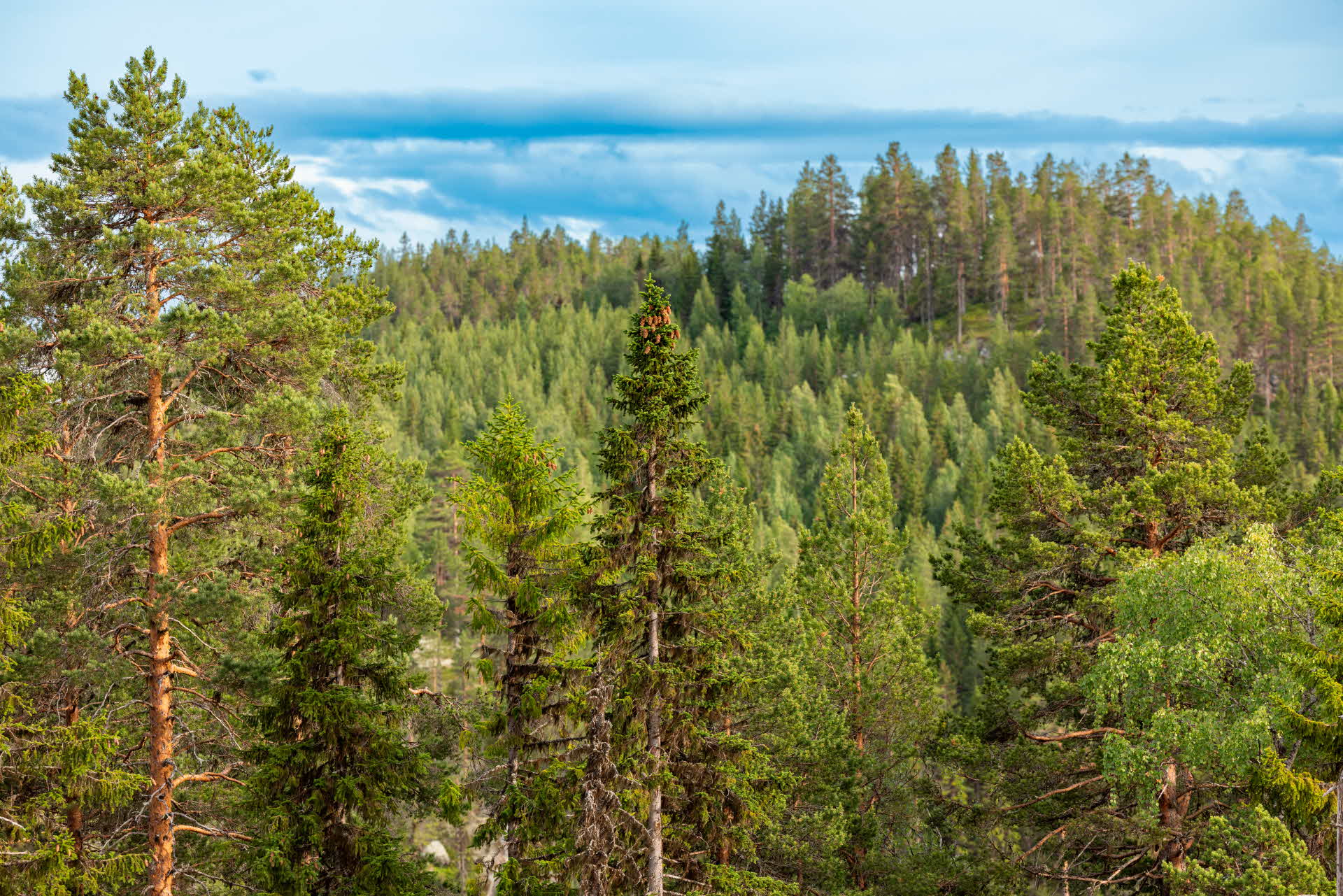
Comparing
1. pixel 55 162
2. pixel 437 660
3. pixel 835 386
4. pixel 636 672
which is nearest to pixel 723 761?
pixel 636 672

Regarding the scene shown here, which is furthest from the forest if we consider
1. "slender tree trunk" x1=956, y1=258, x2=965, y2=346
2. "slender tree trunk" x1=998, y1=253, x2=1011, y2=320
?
"slender tree trunk" x1=998, y1=253, x2=1011, y2=320

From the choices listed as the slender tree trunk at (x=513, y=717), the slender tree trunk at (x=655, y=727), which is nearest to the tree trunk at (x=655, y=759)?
the slender tree trunk at (x=655, y=727)

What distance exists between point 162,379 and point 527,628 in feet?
23.3

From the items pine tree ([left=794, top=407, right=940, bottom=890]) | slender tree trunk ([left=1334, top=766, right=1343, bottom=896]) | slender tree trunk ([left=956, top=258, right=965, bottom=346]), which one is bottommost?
pine tree ([left=794, top=407, right=940, bottom=890])

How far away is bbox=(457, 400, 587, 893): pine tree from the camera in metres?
16.8

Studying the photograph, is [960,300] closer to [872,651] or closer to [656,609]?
[872,651]

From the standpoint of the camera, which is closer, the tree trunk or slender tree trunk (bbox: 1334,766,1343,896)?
slender tree trunk (bbox: 1334,766,1343,896)

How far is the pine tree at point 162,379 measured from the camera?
16.1 meters

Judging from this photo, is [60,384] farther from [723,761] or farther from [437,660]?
[437,660]

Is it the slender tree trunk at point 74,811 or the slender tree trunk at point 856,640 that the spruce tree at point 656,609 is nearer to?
the slender tree trunk at point 74,811

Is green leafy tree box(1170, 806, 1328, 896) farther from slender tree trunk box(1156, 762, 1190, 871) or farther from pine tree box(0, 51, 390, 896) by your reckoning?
pine tree box(0, 51, 390, 896)

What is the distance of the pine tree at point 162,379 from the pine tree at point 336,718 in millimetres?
914

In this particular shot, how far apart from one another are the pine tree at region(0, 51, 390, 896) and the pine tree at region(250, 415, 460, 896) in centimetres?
91

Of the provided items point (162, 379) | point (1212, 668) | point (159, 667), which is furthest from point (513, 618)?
point (1212, 668)
